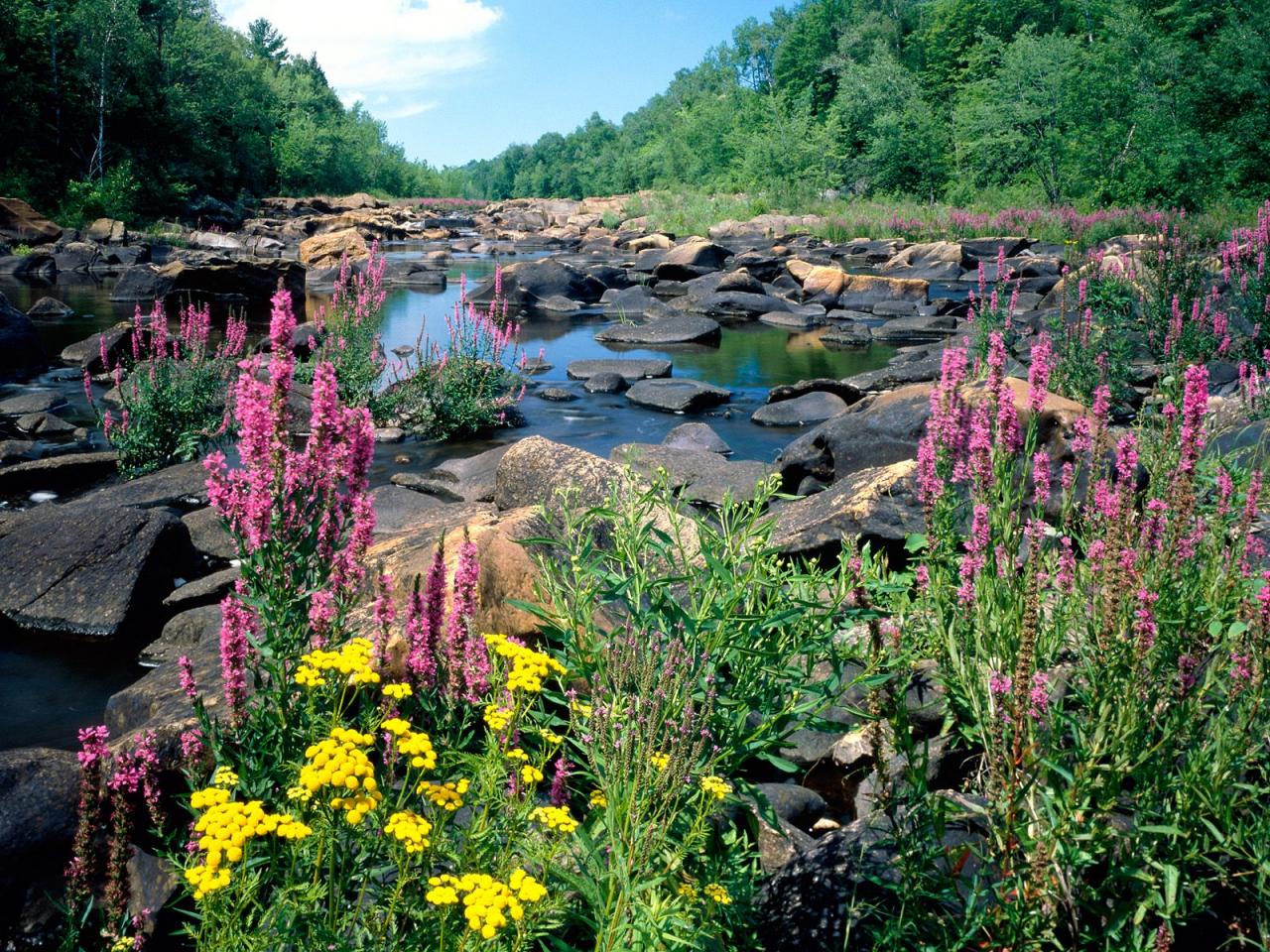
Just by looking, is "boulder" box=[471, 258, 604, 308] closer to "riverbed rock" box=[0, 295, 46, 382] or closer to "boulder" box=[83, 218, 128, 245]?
"riverbed rock" box=[0, 295, 46, 382]

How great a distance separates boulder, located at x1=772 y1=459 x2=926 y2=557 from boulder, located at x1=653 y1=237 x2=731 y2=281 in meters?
25.7

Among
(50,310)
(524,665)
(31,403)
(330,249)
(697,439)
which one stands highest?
(330,249)

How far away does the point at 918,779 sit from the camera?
2756 mm

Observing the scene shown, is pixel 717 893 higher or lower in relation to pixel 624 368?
higher

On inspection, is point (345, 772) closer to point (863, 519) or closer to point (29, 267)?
point (863, 519)

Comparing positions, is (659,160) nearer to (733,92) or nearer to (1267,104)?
(733,92)

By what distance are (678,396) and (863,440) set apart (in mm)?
6040

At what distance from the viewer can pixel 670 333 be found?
2192cm

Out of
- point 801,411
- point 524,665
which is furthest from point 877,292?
point 524,665

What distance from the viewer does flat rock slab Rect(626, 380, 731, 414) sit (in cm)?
1554

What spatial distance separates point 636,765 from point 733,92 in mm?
105060

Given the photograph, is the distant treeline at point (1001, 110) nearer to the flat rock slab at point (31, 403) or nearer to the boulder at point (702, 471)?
the boulder at point (702, 471)

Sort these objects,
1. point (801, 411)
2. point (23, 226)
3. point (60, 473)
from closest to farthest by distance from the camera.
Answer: point (60, 473), point (801, 411), point (23, 226)

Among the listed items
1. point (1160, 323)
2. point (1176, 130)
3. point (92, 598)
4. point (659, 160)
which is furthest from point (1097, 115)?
point (659, 160)
